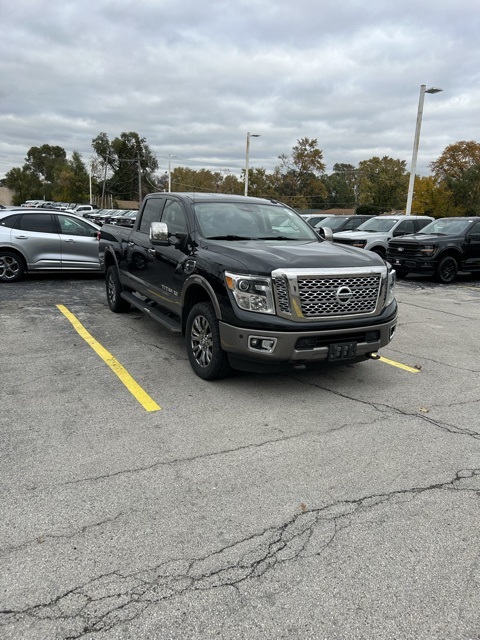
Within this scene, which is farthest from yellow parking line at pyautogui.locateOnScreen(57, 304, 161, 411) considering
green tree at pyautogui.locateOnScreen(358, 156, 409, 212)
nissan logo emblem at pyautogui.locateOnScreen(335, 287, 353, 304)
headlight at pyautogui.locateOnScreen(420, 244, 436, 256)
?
green tree at pyautogui.locateOnScreen(358, 156, 409, 212)

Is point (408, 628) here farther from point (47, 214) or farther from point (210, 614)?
point (47, 214)

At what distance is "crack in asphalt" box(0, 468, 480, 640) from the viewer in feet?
7.20

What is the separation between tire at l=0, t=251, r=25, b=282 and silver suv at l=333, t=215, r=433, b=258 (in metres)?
9.51

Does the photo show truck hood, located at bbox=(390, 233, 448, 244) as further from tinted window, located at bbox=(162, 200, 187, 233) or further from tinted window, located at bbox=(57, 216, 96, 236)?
tinted window, located at bbox=(162, 200, 187, 233)

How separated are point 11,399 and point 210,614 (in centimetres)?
318

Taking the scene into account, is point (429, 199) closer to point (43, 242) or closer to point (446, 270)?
point (446, 270)

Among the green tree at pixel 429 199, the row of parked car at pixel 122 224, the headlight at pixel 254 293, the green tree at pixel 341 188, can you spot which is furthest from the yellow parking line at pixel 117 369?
the green tree at pixel 341 188

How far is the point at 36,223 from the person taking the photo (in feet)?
36.8

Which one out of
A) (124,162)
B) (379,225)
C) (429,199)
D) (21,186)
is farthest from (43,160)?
(379,225)

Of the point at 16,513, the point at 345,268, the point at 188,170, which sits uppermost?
the point at 188,170

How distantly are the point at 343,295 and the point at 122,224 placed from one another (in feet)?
16.7

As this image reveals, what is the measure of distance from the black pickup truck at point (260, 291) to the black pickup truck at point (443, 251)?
8.31 meters

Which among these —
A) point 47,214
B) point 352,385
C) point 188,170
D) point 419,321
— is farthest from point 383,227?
point 188,170

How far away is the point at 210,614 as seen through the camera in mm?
2217
